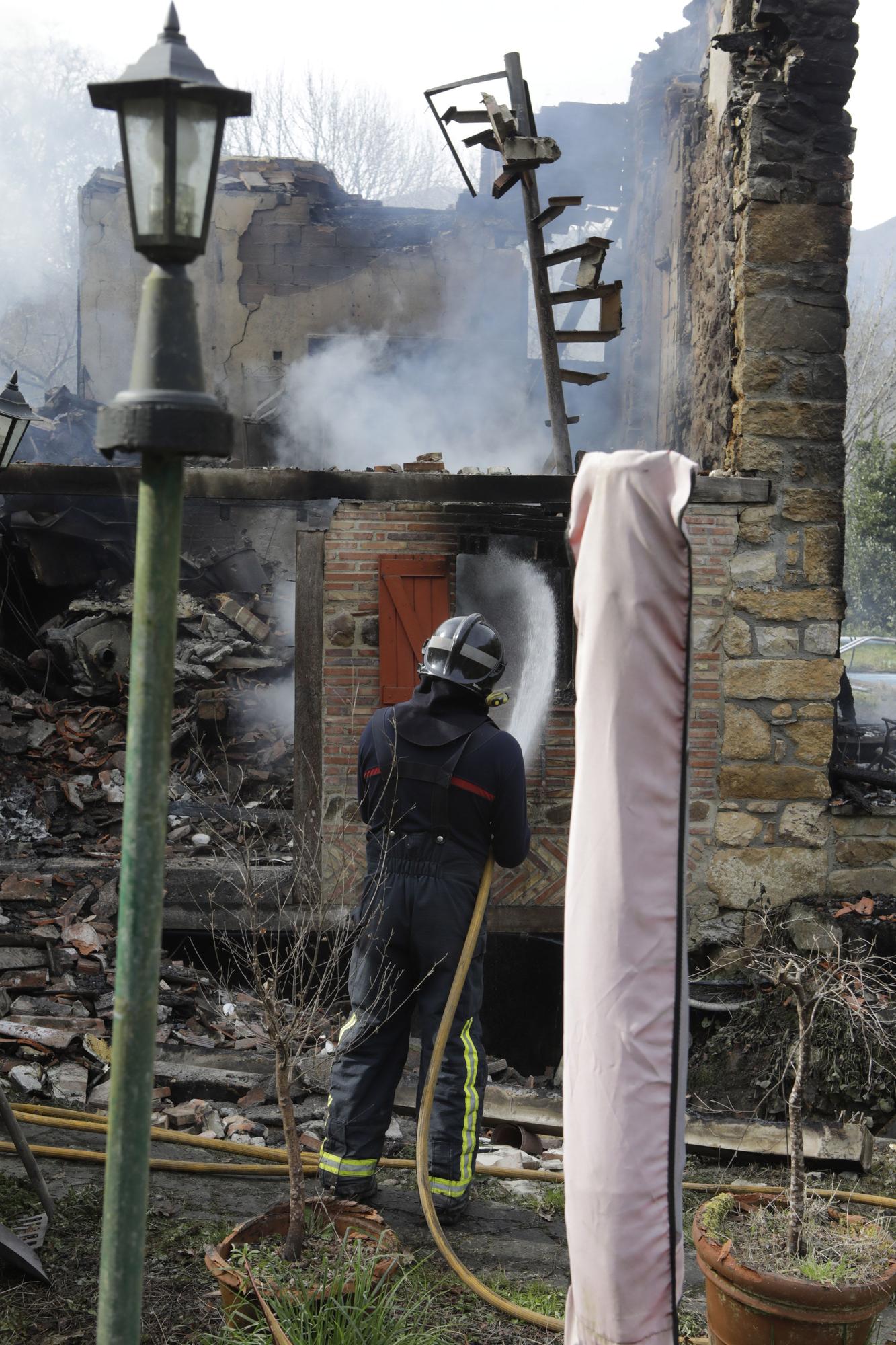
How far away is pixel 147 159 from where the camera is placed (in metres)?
2.34

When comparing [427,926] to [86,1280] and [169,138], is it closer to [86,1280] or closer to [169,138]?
[86,1280]

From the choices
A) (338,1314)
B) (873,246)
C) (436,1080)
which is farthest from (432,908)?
(873,246)

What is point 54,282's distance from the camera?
118ft

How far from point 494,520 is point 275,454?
991 centimetres

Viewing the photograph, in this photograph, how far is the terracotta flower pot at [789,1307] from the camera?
3.32 metres

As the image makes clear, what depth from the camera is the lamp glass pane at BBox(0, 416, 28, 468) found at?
217 inches

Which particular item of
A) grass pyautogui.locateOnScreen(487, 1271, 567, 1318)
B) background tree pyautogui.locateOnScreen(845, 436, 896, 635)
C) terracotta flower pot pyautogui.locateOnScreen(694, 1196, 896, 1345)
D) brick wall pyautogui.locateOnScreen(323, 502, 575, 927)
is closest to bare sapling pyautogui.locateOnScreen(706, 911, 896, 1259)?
terracotta flower pot pyautogui.locateOnScreen(694, 1196, 896, 1345)

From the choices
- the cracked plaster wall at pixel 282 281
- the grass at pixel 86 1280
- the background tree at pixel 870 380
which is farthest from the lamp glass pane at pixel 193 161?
the background tree at pixel 870 380

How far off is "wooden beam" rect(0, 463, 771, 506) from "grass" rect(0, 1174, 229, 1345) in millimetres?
4442

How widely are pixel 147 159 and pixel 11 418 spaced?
3.48 m

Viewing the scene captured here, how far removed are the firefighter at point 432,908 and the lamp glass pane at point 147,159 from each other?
106 inches

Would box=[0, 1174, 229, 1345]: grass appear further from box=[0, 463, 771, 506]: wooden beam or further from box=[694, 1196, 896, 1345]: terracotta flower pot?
box=[0, 463, 771, 506]: wooden beam

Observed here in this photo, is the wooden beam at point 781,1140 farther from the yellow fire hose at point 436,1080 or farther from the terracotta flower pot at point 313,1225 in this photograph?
the terracotta flower pot at point 313,1225

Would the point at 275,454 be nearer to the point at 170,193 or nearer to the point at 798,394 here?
the point at 798,394
